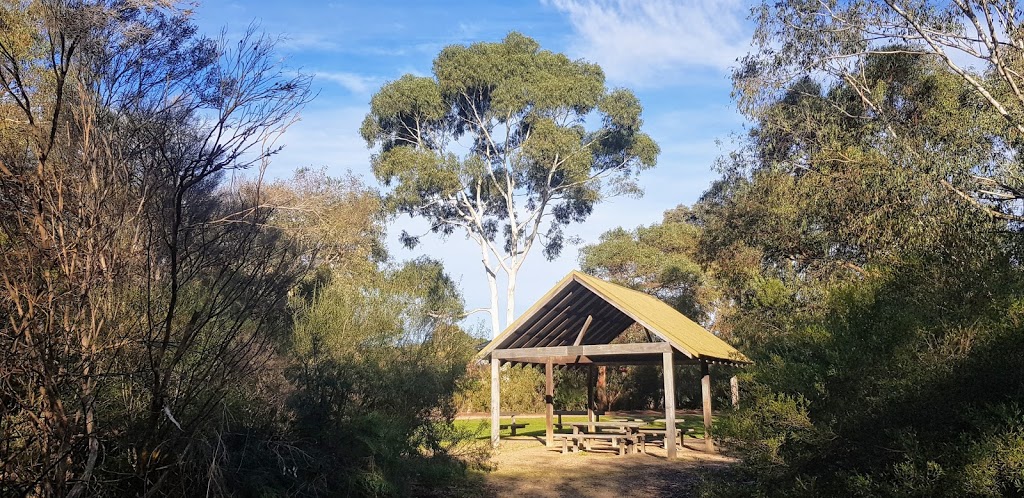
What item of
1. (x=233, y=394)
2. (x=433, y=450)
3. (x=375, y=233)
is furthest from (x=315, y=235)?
(x=233, y=394)

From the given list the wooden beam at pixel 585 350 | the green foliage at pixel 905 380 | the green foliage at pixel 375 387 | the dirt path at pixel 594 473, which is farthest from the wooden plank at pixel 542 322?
the green foliage at pixel 905 380

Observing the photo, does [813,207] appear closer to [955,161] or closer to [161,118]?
[955,161]

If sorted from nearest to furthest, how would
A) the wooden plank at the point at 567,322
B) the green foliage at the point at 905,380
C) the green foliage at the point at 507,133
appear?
the green foliage at the point at 905,380
the wooden plank at the point at 567,322
the green foliage at the point at 507,133

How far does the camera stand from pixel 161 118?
644 cm

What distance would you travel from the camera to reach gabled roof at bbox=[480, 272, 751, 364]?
15328 mm

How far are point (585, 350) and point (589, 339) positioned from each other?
281cm

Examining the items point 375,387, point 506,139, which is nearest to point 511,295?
point 506,139

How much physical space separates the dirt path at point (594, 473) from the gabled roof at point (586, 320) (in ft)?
6.97

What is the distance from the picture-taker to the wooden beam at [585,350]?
15.4 metres

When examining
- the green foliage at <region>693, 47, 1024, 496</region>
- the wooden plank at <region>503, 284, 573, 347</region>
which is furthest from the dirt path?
the green foliage at <region>693, 47, 1024, 496</region>

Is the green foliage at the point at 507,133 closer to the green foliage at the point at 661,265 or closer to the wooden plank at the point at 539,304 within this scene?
the green foliage at the point at 661,265

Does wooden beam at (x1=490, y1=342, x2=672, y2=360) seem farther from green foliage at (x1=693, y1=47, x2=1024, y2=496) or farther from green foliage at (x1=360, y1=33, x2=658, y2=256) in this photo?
green foliage at (x1=360, y1=33, x2=658, y2=256)

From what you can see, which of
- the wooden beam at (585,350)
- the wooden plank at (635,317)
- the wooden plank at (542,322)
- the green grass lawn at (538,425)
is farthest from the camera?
the green grass lawn at (538,425)

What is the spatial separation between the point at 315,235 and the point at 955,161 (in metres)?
17.5
